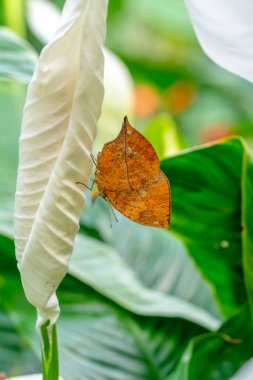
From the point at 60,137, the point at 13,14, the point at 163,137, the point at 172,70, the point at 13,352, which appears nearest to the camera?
the point at 60,137

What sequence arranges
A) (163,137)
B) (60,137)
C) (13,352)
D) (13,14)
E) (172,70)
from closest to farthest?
1. (60,137)
2. (13,352)
3. (163,137)
4. (13,14)
5. (172,70)

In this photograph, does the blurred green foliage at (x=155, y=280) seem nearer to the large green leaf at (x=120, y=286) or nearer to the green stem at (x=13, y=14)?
the large green leaf at (x=120, y=286)

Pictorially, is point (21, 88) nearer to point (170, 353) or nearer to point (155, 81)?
point (170, 353)

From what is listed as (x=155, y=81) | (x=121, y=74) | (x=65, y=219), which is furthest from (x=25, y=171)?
(x=155, y=81)

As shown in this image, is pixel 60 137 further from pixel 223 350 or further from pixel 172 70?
pixel 172 70

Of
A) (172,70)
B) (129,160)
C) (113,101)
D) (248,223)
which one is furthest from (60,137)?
(172,70)
